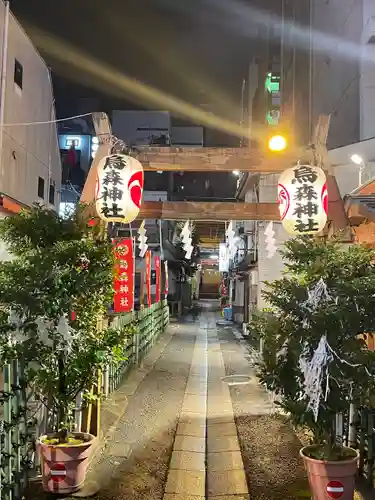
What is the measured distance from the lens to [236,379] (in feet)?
54.3

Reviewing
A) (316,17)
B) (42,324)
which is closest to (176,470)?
(42,324)

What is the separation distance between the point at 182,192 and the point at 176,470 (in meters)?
46.6

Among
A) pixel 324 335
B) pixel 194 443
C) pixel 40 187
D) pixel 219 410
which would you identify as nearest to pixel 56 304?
pixel 324 335

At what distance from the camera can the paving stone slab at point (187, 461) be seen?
8327 millimetres

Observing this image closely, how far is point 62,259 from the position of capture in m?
6.62

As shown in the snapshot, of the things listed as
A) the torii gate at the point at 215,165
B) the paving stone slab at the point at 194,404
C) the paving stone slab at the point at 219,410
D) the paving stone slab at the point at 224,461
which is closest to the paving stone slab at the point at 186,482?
the paving stone slab at the point at 224,461

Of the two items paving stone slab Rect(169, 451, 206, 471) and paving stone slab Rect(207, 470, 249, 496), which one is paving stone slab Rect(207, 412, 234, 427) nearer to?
paving stone slab Rect(169, 451, 206, 471)

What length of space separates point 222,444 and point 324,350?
4.58 meters

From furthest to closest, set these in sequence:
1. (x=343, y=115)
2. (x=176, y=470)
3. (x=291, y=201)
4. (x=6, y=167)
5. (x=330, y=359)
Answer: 1. (x=343, y=115)
2. (x=6, y=167)
3. (x=291, y=201)
4. (x=176, y=470)
5. (x=330, y=359)

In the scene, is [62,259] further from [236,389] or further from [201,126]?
[201,126]

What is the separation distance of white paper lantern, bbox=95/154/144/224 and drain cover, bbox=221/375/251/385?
7.99 meters

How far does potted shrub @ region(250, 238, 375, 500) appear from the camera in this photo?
6113 mm

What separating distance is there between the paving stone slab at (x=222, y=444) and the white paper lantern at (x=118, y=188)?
16.1 ft

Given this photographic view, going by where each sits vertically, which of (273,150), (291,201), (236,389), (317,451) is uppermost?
(273,150)
